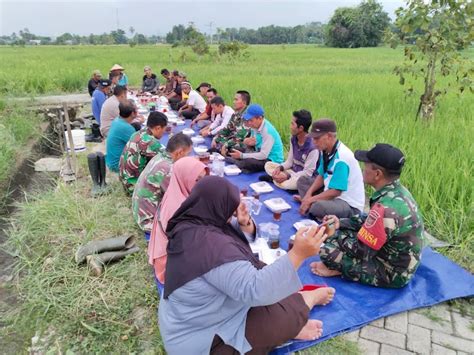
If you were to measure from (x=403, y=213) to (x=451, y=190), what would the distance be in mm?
1670

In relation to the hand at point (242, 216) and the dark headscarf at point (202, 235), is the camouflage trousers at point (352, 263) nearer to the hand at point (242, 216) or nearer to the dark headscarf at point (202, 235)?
the hand at point (242, 216)

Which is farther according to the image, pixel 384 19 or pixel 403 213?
pixel 384 19

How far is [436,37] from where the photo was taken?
534cm

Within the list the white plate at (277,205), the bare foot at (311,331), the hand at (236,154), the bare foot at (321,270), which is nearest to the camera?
the bare foot at (311,331)

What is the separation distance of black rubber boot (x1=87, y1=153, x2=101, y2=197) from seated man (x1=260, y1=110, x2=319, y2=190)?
212 cm

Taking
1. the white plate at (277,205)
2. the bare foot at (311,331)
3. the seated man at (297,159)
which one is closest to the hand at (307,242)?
the bare foot at (311,331)

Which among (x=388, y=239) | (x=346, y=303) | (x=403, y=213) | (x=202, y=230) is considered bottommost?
(x=346, y=303)

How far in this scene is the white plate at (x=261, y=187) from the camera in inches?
163

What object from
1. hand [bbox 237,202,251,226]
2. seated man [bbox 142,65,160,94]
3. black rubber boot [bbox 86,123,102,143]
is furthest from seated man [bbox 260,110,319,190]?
seated man [bbox 142,65,160,94]

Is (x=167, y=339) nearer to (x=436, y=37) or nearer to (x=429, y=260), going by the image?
(x=429, y=260)

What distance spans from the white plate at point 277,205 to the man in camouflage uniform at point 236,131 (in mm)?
1641

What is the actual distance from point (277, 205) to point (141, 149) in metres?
1.62

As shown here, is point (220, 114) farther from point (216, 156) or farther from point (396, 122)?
point (396, 122)

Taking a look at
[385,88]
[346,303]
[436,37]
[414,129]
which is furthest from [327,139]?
[385,88]
